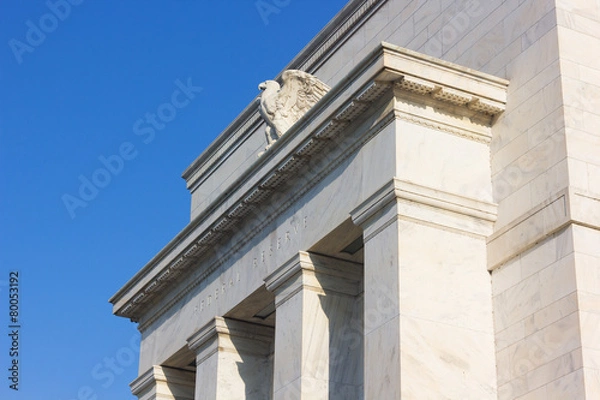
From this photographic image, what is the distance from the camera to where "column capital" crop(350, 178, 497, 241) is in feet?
93.7

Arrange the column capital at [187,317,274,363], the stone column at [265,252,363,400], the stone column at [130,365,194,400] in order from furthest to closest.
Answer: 1. the stone column at [130,365,194,400]
2. the column capital at [187,317,274,363]
3. the stone column at [265,252,363,400]

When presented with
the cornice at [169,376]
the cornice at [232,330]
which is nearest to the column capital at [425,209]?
the cornice at [232,330]

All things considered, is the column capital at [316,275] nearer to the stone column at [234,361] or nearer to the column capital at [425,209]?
the column capital at [425,209]

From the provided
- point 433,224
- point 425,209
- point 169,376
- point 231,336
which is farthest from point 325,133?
point 169,376

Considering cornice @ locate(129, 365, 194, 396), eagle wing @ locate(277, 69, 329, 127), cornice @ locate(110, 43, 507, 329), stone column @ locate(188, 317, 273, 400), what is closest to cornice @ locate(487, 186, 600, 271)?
cornice @ locate(110, 43, 507, 329)

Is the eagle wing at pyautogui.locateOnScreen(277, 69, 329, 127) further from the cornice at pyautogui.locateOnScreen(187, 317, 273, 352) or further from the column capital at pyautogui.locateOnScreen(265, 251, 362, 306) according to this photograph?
the cornice at pyautogui.locateOnScreen(187, 317, 273, 352)

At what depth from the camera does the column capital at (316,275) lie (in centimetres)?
3203

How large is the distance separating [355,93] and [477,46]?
13.3 ft

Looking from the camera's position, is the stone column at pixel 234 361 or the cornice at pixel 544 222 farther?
the stone column at pixel 234 361

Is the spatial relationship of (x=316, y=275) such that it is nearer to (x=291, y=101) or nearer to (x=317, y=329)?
(x=317, y=329)

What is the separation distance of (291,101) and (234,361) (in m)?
7.64

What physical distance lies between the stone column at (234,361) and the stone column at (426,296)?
7835mm

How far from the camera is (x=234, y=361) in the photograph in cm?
3603

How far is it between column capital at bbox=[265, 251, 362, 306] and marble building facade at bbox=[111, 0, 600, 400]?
49 mm
